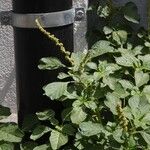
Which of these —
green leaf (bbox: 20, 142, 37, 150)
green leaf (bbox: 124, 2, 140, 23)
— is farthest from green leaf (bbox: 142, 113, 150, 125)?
green leaf (bbox: 124, 2, 140, 23)

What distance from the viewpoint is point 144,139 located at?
6.59ft

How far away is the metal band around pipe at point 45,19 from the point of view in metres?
2.20

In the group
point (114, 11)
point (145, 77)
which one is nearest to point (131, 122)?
point (145, 77)

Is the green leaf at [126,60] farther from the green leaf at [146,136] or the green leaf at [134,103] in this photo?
the green leaf at [146,136]

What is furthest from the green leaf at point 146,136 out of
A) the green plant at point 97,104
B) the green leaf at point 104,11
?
the green leaf at point 104,11

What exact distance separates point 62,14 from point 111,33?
0.71 meters

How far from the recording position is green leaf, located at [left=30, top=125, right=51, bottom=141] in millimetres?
2195

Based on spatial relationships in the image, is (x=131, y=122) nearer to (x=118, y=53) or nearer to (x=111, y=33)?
(x=118, y=53)

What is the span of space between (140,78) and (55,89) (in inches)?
17.0

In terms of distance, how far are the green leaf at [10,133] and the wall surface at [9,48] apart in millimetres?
754

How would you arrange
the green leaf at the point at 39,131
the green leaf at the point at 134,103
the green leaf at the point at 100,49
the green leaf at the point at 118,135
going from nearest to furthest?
the green leaf at the point at 118,135, the green leaf at the point at 134,103, the green leaf at the point at 39,131, the green leaf at the point at 100,49

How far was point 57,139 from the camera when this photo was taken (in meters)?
2.16

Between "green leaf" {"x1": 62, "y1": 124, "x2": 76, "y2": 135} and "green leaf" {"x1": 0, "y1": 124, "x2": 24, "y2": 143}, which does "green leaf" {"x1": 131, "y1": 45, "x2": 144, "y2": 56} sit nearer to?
"green leaf" {"x1": 62, "y1": 124, "x2": 76, "y2": 135}

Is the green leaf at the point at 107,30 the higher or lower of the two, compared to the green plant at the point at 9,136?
higher
